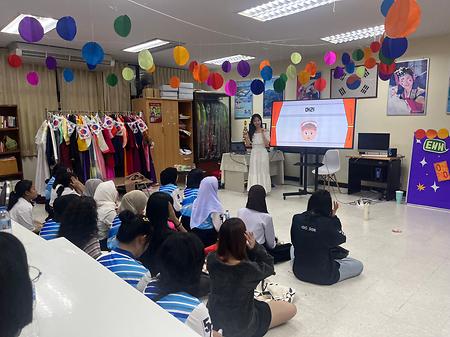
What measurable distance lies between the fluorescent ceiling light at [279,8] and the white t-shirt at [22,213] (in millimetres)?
3234

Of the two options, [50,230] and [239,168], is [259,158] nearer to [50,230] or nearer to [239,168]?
[239,168]

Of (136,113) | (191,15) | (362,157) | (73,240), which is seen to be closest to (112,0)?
(191,15)

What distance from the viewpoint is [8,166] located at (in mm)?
5625

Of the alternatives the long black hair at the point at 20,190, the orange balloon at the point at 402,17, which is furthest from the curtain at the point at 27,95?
the orange balloon at the point at 402,17

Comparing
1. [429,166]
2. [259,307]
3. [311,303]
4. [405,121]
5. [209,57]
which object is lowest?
[311,303]

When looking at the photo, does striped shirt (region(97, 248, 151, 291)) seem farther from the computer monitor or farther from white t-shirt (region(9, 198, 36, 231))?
the computer monitor

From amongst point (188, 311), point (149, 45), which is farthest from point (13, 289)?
point (149, 45)

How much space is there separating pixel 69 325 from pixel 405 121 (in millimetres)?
6193

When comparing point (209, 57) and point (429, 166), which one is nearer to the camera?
point (429, 166)

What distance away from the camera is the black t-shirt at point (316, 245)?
2.64 metres

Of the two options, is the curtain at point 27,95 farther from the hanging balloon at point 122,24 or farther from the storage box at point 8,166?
the hanging balloon at point 122,24

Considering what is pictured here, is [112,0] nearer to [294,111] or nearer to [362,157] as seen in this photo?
[294,111]

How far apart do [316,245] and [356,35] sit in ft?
13.3

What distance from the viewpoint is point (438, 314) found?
234 cm
